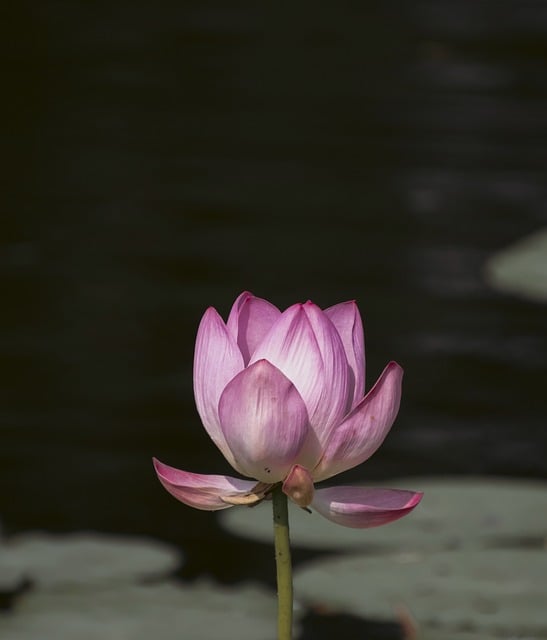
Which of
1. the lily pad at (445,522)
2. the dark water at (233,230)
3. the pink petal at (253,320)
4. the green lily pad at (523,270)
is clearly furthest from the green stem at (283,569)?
the green lily pad at (523,270)

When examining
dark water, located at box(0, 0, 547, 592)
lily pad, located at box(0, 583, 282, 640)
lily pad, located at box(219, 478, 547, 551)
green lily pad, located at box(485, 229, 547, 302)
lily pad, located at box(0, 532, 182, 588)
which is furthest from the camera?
green lily pad, located at box(485, 229, 547, 302)

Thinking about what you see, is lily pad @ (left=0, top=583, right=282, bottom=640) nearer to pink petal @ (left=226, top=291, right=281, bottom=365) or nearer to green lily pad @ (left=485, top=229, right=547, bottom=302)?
pink petal @ (left=226, top=291, right=281, bottom=365)

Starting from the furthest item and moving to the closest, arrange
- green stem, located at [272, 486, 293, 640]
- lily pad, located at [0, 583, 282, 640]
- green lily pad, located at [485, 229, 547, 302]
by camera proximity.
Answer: green lily pad, located at [485, 229, 547, 302], lily pad, located at [0, 583, 282, 640], green stem, located at [272, 486, 293, 640]

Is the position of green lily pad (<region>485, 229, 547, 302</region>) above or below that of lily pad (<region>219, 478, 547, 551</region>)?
above

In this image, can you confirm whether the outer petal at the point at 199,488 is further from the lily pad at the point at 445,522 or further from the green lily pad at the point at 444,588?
the lily pad at the point at 445,522

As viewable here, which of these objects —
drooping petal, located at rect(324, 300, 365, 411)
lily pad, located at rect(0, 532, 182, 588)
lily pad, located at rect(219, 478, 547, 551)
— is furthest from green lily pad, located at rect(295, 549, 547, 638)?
drooping petal, located at rect(324, 300, 365, 411)

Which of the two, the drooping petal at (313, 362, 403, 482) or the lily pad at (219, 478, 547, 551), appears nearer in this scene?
the drooping petal at (313, 362, 403, 482)

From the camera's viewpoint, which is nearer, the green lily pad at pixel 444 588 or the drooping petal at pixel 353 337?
the drooping petal at pixel 353 337
